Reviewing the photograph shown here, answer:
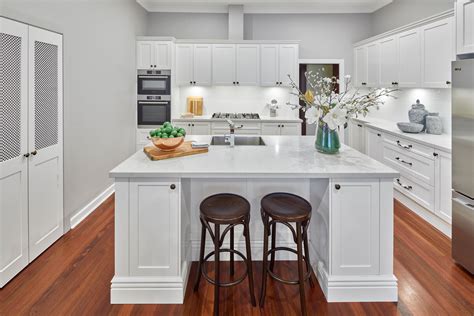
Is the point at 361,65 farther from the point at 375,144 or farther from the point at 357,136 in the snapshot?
the point at 375,144

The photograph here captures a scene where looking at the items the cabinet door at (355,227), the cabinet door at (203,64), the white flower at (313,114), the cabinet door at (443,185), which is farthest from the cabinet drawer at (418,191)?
the cabinet door at (203,64)

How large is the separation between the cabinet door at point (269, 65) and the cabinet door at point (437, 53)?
8.33ft

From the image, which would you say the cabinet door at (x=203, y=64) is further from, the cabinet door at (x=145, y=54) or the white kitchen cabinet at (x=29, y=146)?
the white kitchen cabinet at (x=29, y=146)

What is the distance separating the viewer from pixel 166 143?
8.30 ft

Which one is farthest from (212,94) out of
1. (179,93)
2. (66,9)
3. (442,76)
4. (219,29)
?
(442,76)

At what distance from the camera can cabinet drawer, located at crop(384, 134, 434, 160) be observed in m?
3.58

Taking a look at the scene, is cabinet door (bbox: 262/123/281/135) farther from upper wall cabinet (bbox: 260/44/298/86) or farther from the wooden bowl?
the wooden bowl

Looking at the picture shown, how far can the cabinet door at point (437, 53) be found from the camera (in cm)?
371

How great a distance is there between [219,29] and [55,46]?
154 inches

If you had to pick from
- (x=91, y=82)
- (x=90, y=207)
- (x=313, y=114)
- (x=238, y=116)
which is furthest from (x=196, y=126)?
(x=313, y=114)

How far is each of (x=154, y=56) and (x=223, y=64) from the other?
1.26 metres

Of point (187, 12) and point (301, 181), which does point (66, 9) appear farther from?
point (187, 12)

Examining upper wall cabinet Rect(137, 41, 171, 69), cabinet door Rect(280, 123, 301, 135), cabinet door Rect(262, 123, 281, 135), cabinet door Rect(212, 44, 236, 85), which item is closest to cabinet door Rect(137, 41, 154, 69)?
upper wall cabinet Rect(137, 41, 171, 69)

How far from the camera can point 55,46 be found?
308 cm
